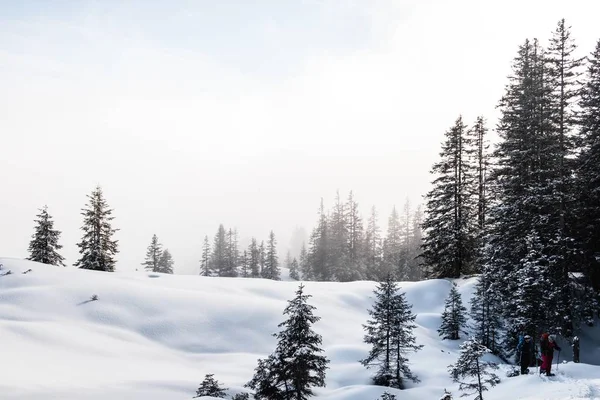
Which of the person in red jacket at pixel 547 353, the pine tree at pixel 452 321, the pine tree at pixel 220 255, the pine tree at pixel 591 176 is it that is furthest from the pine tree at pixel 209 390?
the pine tree at pixel 220 255

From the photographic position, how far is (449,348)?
78.4 ft

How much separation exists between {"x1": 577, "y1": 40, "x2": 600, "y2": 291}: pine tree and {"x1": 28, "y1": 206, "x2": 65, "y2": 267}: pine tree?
4343cm

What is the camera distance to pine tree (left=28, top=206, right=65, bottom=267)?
1476 inches

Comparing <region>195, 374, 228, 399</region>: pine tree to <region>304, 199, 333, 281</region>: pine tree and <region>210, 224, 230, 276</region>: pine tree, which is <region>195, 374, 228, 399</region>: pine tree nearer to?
<region>304, 199, 333, 281</region>: pine tree

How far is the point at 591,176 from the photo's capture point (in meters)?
25.0

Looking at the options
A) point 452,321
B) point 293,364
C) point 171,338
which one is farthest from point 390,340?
point 171,338

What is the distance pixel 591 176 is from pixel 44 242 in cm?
4532

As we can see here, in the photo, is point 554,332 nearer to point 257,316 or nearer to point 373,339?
point 373,339

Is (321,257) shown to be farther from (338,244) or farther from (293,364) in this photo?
(293,364)

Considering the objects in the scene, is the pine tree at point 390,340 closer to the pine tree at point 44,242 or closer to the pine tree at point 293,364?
the pine tree at point 293,364

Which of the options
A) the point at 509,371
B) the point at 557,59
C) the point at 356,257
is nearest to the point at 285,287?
the point at 509,371

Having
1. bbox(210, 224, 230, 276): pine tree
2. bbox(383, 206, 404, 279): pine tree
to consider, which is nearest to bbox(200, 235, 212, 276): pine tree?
bbox(210, 224, 230, 276): pine tree

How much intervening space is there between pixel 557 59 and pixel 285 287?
78.5ft

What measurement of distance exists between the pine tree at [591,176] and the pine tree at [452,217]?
34.9 feet
